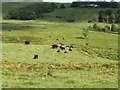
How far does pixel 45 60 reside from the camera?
149 ft

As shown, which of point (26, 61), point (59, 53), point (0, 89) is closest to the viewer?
point (0, 89)

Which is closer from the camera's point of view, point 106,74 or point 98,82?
point 98,82

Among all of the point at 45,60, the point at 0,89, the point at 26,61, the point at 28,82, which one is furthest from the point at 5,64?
the point at 0,89

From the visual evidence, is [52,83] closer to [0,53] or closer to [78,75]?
[78,75]

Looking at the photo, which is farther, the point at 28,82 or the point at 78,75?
the point at 78,75

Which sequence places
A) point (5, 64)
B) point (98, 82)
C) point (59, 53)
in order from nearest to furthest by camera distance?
point (98, 82) → point (5, 64) → point (59, 53)

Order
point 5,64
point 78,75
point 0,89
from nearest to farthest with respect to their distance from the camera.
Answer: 1. point 0,89
2. point 78,75
3. point 5,64

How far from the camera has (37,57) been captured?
1857 inches

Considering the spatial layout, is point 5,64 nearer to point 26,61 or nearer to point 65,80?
point 26,61

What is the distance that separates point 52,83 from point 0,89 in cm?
572

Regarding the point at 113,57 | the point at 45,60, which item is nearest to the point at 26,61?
the point at 45,60

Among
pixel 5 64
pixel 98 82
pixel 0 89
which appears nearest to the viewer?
pixel 0 89

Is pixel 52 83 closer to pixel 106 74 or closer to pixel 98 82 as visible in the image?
pixel 98 82

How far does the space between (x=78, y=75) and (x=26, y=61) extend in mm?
10411
